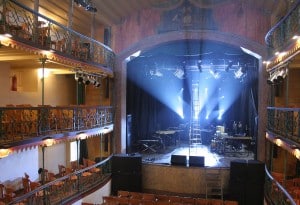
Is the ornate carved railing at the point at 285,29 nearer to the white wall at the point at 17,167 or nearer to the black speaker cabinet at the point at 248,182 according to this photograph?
the black speaker cabinet at the point at 248,182

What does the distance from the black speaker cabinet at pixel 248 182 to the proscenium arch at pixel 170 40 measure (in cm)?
132

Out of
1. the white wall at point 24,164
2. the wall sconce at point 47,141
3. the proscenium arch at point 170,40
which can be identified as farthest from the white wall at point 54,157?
the wall sconce at point 47,141

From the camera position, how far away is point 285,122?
9.80 metres

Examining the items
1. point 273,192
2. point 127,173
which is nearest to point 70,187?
point 127,173

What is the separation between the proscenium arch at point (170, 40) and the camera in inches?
543

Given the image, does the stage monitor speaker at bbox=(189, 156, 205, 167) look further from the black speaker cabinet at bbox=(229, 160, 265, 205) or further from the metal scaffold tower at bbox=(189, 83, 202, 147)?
the metal scaffold tower at bbox=(189, 83, 202, 147)

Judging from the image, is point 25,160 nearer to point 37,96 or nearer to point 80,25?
point 37,96

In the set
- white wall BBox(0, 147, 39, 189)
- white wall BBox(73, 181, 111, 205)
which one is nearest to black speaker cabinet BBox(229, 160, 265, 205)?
white wall BBox(73, 181, 111, 205)

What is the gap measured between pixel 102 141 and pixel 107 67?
4.12 meters

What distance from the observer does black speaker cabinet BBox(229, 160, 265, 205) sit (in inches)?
497

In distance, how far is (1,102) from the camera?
11.6 meters

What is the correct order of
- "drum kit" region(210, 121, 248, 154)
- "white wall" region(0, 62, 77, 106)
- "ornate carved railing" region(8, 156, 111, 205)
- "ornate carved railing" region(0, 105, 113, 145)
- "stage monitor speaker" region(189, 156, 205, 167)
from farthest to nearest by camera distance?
"drum kit" region(210, 121, 248, 154), "stage monitor speaker" region(189, 156, 205, 167), "white wall" region(0, 62, 77, 106), "ornate carved railing" region(8, 156, 111, 205), "ornate carved railing" region(0, 105, 113, 145)

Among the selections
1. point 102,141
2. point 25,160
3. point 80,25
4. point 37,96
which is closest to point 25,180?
point 25,160

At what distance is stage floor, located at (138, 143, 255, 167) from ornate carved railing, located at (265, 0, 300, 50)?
5794 mm
